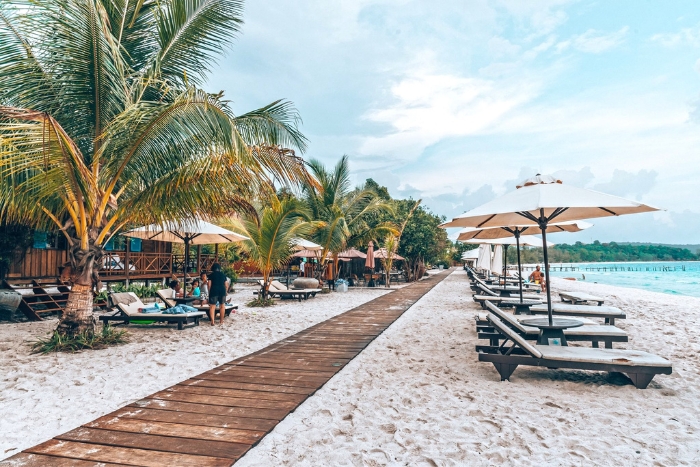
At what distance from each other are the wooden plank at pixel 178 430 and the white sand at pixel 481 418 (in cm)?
17

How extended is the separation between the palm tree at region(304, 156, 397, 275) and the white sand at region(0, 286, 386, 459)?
26.4 ft

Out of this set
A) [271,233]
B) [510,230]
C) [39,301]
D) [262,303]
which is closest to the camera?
[510,230]

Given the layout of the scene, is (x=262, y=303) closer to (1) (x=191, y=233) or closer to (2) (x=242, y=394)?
(1) (x=191, y=233)

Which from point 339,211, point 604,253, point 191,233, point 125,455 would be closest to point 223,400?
point 125,455

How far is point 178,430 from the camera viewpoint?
3105mm

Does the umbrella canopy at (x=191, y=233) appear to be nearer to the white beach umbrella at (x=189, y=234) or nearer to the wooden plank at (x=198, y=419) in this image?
the white beach umbrella at (x=189, y=234)

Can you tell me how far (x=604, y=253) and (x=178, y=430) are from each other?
483ft

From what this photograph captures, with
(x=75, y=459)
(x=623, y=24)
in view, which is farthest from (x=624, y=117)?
(x=75, y=459)

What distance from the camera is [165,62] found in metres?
6.99

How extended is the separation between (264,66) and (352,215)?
25.0 ft

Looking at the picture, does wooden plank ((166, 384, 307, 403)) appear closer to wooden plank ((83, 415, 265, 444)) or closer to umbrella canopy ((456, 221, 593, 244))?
wooden plank ((83, 415, 265, 444))

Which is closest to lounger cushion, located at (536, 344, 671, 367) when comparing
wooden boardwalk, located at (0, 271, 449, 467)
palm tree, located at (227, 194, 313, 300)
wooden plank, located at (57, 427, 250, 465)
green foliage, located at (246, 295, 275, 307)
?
wooden boardwalk, located at (0, 271, 449, 467)

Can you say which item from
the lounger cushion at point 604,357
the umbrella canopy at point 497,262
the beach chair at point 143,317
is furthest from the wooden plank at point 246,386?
the umbrella canopy at point 497,262

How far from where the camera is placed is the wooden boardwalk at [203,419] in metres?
2.67
